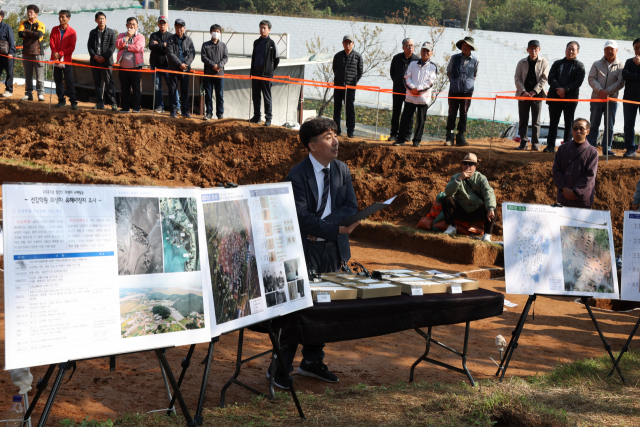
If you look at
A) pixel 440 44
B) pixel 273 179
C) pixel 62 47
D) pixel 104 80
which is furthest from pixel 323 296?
pixel 440 44

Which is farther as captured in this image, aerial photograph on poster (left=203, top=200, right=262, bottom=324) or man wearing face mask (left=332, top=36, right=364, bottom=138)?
man wearing face mask (left=332, top=36, right=364, bottom=138)

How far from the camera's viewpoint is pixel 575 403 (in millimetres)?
4703

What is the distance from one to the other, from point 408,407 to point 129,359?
2.56m

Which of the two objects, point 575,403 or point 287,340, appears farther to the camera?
point 575,403

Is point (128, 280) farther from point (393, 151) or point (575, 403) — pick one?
point (393, 151)

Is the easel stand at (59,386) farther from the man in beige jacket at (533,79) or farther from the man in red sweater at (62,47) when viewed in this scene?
→ the man in red sweater at (62,47)

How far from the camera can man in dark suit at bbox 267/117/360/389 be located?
4742mm

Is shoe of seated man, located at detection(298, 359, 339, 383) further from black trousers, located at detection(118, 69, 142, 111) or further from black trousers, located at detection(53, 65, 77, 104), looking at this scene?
black trousers, located at detection(53, 65, 77, 104)

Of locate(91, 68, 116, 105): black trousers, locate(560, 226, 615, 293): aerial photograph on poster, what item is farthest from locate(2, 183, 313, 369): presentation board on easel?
locate(91, 68, 116, 105): black trousers

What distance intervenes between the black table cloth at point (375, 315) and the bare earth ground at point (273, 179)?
0.95 m

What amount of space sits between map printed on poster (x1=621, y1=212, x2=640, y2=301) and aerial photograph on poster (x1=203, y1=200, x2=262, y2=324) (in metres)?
3.50

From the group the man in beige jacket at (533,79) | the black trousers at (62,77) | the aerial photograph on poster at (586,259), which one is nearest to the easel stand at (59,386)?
the aerial photograph on poster at (586,259)

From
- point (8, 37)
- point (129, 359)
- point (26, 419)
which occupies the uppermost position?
point (8, 37)

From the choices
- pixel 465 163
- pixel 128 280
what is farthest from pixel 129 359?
pixel 465 163
